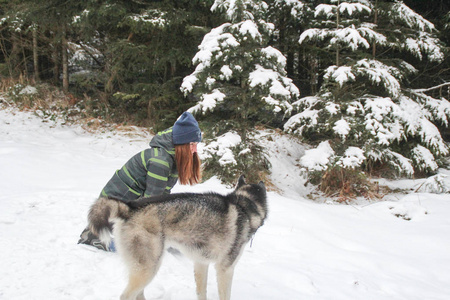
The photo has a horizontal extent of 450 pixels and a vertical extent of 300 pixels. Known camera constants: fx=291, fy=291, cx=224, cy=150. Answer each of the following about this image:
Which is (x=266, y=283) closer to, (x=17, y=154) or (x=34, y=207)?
(x=34, y=207)

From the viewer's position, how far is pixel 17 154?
23.6 ft

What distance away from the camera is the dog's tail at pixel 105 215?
232 centimetres

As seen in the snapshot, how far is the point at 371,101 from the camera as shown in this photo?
7.05 metres

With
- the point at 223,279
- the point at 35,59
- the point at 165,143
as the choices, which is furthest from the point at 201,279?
the point at 35,59

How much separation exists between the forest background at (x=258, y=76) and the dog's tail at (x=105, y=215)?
12.5 ft

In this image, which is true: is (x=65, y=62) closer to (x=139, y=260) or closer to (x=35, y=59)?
(x=35, y=59)

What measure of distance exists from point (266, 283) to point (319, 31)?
647cm

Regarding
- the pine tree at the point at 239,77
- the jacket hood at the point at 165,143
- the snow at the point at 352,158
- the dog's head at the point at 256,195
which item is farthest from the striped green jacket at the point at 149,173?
the snow at the point at 352,158

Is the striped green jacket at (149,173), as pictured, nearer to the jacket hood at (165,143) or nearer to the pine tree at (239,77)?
the jacket hood at (165,143)

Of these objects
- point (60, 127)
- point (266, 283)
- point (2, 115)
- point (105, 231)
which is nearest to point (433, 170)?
point (266, 283)

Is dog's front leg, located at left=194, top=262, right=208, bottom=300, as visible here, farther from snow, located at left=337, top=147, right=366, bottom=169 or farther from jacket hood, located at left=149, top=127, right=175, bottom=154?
snow, located at left=337, top=147, right=366, bottom=169

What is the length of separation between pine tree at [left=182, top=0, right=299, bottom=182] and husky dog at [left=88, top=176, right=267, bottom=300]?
3.48 meters

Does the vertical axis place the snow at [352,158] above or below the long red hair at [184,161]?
below

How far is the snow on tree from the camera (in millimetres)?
6793
